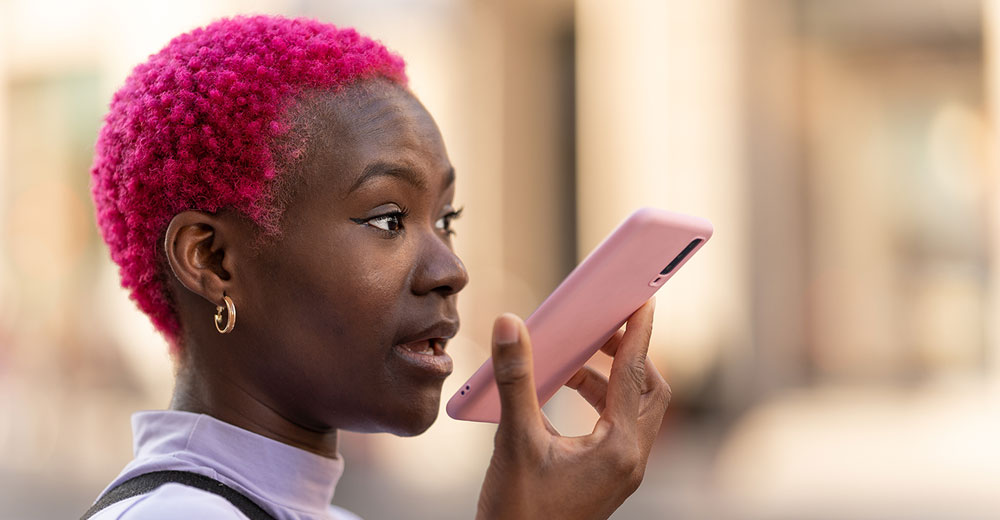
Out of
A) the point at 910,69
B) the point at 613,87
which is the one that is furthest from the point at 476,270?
the point at 910,69

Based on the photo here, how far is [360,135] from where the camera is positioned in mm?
1958

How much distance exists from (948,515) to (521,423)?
6082 mm

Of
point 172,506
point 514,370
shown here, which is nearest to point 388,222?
point 514,370

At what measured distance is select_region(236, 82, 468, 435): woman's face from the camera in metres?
1.92

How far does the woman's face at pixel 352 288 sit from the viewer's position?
1.92 metres

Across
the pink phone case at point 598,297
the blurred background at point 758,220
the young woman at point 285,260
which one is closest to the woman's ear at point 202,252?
the young woman at point 285,260

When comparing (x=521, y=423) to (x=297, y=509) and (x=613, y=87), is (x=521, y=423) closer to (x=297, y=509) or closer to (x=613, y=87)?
(x=297, y=509)

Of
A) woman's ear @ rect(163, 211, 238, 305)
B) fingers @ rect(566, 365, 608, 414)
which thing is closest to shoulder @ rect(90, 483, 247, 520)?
woman's ear @ rect(163, 211, 238, 305)

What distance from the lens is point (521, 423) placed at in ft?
5.38

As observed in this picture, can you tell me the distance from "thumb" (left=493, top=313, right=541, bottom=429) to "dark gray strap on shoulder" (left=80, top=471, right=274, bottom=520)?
19.1 inches

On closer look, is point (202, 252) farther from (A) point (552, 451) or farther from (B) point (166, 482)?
(A) point (552, 451)

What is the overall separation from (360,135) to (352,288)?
262mm

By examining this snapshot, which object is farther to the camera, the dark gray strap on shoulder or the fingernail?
the dark gray strap on shoulder

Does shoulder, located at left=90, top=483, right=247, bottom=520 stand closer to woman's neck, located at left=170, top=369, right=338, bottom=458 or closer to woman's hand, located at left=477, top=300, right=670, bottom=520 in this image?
woman's neck, located at left=170, top=369, right=338, bottom=458
